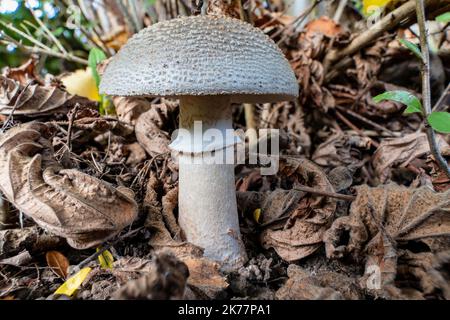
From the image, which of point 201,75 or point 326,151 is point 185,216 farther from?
point 326,151

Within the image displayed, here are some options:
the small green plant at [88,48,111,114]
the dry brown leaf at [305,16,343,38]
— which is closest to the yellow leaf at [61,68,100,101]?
the small green plant at [88,48,111,114]

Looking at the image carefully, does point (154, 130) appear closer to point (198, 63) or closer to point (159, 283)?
point (198, 63)

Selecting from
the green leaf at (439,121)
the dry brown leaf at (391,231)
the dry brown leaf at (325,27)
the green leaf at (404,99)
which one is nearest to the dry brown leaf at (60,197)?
the dry brown leaf at (391,231)

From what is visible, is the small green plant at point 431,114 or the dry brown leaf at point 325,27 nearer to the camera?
the small green plant at point 431,114

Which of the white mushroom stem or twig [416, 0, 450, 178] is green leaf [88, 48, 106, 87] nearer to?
the white mushroom stem

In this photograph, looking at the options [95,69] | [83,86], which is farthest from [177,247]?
[83,86]

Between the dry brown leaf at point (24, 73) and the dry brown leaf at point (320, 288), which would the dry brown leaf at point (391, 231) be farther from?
the dry brown leaf at point (24, 73)
